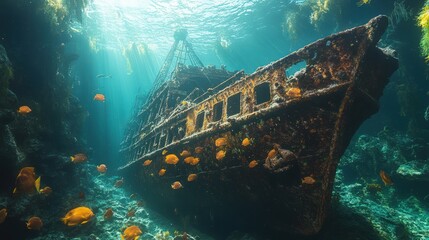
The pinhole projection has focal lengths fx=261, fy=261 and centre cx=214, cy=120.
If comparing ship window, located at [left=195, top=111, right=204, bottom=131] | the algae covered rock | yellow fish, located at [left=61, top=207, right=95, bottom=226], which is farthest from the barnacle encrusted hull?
the algae covered rock

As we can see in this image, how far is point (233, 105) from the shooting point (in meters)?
8.40

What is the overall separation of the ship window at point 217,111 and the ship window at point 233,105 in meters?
0.51

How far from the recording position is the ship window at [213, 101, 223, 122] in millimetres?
8763

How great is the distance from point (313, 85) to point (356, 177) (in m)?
11.6

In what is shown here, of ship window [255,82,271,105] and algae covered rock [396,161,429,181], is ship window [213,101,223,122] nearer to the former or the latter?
ship window [255,82,271,105]

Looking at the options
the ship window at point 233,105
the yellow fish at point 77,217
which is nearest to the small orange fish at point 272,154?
the ship window at point 233,105

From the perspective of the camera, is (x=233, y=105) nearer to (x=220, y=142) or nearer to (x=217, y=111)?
(x=217, y=111)

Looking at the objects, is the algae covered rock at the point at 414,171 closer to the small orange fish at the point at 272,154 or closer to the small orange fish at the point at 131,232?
the small orange fish at the point at 272,154

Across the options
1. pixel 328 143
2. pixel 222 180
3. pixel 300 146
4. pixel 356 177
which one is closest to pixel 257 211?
pixel 222 180

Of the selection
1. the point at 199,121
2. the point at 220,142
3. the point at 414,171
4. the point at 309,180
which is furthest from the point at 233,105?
the point at 414,171

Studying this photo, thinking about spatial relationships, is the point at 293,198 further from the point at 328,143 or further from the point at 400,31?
the point at 400,31

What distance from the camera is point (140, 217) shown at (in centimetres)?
1264

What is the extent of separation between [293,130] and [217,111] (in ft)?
Answer: 10.5

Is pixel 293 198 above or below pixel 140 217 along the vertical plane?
above
